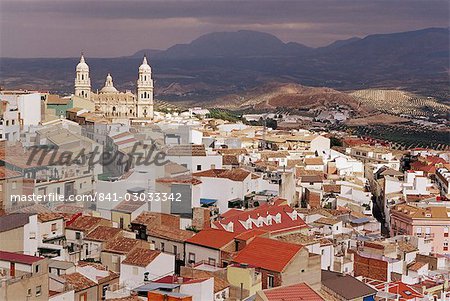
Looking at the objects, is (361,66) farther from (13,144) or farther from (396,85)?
(13,144)

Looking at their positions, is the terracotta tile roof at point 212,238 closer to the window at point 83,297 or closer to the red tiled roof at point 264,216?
the red tiled roof at point 264,216

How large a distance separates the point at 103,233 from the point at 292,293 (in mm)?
3243

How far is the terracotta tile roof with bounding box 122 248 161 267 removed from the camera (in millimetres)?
9227

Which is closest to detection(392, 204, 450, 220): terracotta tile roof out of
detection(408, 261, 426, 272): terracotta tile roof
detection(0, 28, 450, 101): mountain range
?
detection(408, 261, 426, 272): terracotta tile roof

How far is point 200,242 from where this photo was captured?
10.4m

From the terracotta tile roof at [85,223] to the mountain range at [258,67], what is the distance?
6198 cm

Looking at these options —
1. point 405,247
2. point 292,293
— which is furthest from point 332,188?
point 292,293

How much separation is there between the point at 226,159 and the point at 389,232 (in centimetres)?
397

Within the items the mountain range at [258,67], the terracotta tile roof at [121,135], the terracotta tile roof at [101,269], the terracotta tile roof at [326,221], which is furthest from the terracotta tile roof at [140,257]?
the mountain range at [258,67]

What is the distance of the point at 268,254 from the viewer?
945 centimetres

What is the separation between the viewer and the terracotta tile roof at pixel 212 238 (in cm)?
1018

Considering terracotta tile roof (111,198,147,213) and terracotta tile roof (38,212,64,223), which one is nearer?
terracotta tile roof (38,212,64,223)

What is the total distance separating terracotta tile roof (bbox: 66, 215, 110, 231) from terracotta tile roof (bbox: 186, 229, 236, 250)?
1281 millimetres

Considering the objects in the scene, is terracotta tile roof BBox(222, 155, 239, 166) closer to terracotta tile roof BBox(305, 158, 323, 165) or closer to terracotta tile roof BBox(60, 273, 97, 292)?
terracotta tile roof BBox(305, 158, 323, 165)
